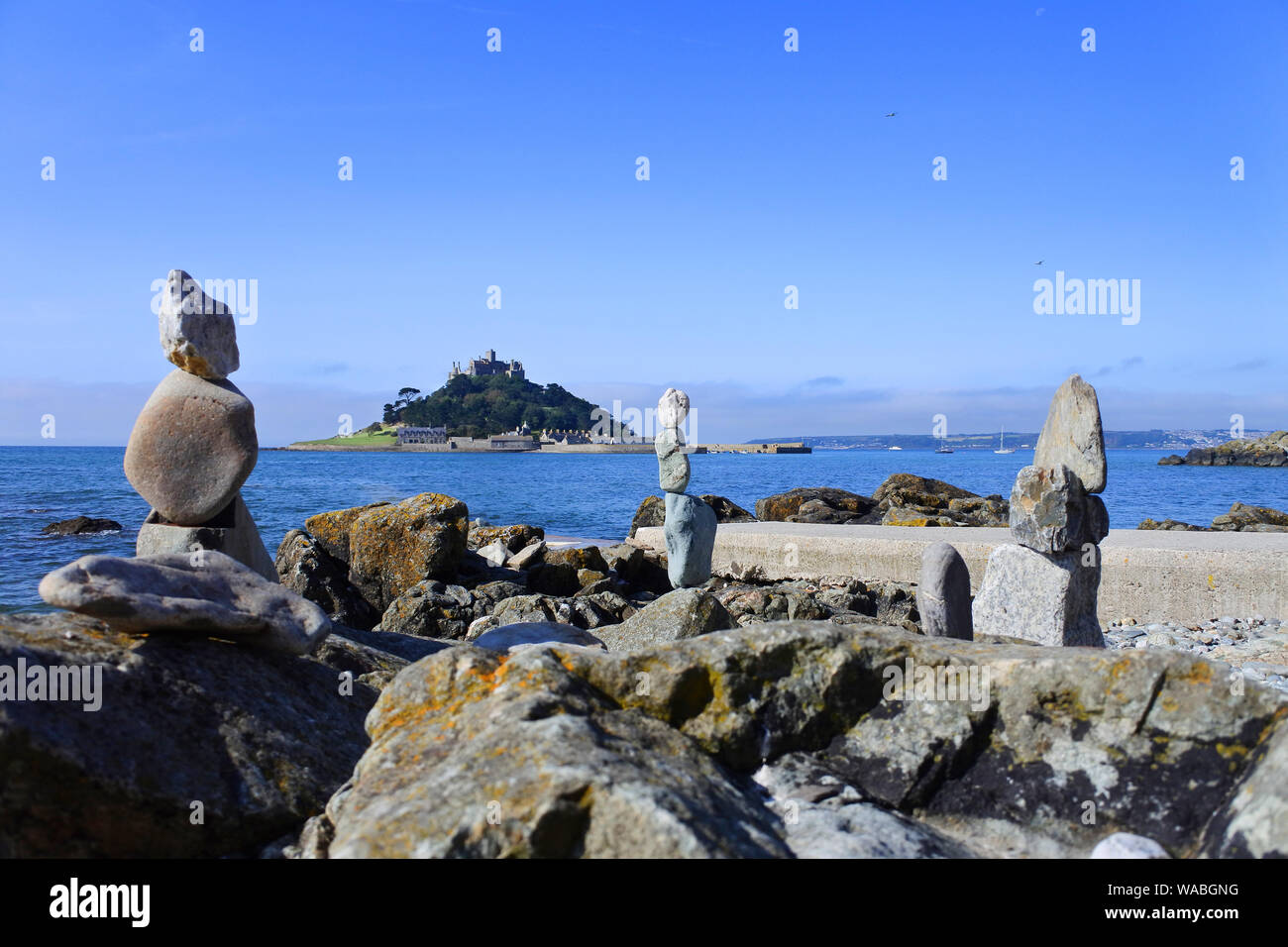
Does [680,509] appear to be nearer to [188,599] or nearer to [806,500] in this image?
[188,599]

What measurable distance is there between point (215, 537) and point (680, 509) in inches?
240

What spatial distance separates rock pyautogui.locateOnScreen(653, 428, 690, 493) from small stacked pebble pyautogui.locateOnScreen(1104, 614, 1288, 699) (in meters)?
4.90

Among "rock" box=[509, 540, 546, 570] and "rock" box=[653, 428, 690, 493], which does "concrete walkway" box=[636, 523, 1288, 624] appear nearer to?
"rock" box=[509, 540, 546, 570]

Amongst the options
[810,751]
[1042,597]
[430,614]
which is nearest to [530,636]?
[810,751]

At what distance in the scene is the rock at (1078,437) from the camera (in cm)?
682

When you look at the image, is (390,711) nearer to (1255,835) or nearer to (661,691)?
(661,691)

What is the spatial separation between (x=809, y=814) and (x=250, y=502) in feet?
144

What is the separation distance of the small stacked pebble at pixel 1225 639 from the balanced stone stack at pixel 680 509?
454 cm

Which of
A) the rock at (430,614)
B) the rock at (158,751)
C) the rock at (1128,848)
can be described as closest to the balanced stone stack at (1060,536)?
the rock at (1128,848)

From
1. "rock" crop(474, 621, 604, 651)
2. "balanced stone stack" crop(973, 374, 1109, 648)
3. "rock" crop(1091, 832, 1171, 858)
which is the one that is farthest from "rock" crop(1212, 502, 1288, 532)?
"rock" crop(1091, 832, 1171, 858)

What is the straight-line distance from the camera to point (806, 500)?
21422 millimetres

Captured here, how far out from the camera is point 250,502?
42438 mm
